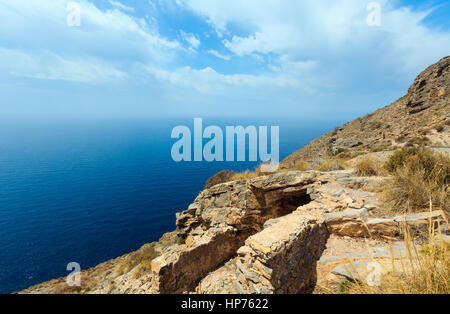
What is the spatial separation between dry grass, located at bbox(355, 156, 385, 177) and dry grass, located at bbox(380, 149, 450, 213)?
158cm

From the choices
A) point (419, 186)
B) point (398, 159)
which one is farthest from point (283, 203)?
point (419, 186)

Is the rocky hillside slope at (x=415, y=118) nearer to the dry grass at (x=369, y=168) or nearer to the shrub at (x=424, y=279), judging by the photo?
the dry grass at (x=369, y=168)

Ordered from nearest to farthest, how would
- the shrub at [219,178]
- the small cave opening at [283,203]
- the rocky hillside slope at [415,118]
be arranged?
the small cave opening at [283,203] → the shrub at [219,178] → the rocky hillside slope at [415,118]

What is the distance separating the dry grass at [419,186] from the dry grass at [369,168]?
158 cm

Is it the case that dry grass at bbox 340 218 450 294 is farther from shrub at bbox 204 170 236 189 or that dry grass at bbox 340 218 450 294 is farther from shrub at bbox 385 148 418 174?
shrub at bbox 204 170 236 189

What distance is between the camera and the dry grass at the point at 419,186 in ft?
14.9

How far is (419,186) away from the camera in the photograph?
482 centimetres

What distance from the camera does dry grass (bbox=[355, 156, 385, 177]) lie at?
781 cm

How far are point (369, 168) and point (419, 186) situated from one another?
3.39 metres

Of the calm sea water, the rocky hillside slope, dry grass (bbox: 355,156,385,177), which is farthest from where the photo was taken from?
the calm sea water

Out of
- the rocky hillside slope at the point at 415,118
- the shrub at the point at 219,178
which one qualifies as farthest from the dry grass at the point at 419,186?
the shrub at the point at 219,178

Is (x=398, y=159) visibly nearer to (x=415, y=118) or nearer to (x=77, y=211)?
(x=415, y=118)

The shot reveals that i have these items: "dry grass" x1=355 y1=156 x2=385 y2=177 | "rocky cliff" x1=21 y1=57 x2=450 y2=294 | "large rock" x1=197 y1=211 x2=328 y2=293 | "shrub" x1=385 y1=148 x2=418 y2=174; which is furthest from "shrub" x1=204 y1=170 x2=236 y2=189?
"large rock" x1=197 y1=211 x2=328 y2=293
